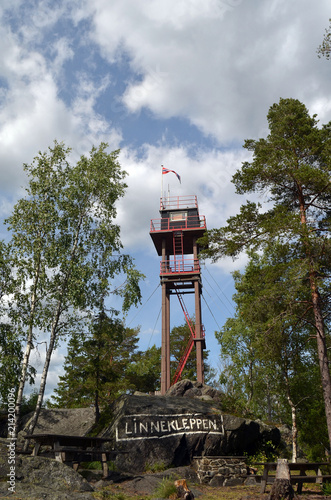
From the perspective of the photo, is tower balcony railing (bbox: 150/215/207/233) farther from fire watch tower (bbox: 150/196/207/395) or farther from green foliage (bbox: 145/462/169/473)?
green foliage (bbox: 145/462/169/473)

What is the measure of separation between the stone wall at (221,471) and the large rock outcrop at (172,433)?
1.11m

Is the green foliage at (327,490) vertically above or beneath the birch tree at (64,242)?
beneath

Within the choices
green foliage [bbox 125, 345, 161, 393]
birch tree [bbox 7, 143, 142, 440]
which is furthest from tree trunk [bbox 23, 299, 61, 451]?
green foliage [bbox 125, 345, 161, 393]

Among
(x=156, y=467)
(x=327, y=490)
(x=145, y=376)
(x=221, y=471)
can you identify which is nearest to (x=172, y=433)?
(x=156, y=467)

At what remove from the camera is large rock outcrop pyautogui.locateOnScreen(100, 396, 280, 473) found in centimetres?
1488

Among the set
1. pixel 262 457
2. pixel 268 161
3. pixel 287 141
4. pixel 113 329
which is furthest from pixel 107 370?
pixel 287 141

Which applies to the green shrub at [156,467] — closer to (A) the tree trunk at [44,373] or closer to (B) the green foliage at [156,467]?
(B) the green foliage at [156,467]

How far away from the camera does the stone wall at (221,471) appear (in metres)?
13.6

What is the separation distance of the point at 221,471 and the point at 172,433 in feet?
8.26

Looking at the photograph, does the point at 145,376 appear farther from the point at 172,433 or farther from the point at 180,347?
the point at 172,433

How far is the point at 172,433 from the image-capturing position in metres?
15.6

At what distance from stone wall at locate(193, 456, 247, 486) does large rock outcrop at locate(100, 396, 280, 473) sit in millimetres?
1110

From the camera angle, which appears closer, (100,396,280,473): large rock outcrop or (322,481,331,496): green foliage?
(322,481,331,496): green foliage

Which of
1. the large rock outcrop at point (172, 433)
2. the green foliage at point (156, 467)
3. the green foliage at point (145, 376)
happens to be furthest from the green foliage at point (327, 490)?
the green foliage at point (145, 376)
